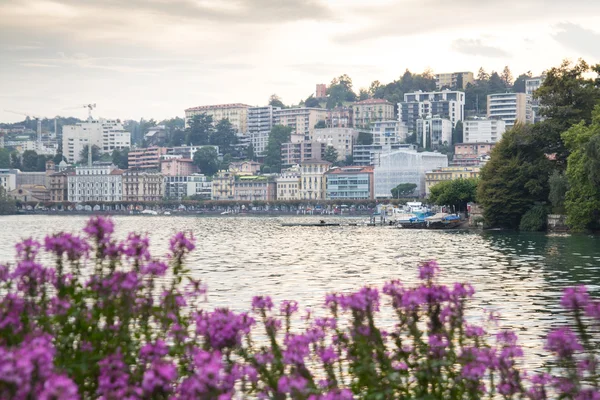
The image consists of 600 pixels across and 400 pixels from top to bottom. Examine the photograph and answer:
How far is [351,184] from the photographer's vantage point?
19338cm

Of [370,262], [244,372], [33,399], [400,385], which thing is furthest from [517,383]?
[370,262]

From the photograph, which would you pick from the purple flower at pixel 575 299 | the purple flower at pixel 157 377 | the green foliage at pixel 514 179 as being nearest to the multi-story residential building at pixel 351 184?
the green foliage at pixel 514 179

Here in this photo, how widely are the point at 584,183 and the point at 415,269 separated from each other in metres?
26.2

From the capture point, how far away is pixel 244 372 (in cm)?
715

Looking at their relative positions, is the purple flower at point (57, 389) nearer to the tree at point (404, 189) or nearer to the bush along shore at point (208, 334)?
the bush along shore at point (208, 334)

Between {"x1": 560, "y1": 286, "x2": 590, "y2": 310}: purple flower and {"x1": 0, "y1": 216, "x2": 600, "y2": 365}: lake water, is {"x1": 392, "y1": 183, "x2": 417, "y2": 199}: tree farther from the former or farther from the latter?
{"x1": 560, "y1": 286, "x2": 590, "y2": 310}: purple flower

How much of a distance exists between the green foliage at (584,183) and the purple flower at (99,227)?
51520mm

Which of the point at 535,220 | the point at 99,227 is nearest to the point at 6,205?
the point at 535,220

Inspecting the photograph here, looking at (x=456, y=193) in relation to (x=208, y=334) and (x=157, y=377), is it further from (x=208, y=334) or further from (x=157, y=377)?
(x=157, y=377)

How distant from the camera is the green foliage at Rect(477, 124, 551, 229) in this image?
232 feet

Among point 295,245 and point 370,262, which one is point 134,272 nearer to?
point 370,262

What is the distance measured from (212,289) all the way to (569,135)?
41.3 meters

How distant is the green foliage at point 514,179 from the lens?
70562 millimetres

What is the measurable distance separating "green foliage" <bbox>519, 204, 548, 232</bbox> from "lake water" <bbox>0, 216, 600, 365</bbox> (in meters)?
6.52
